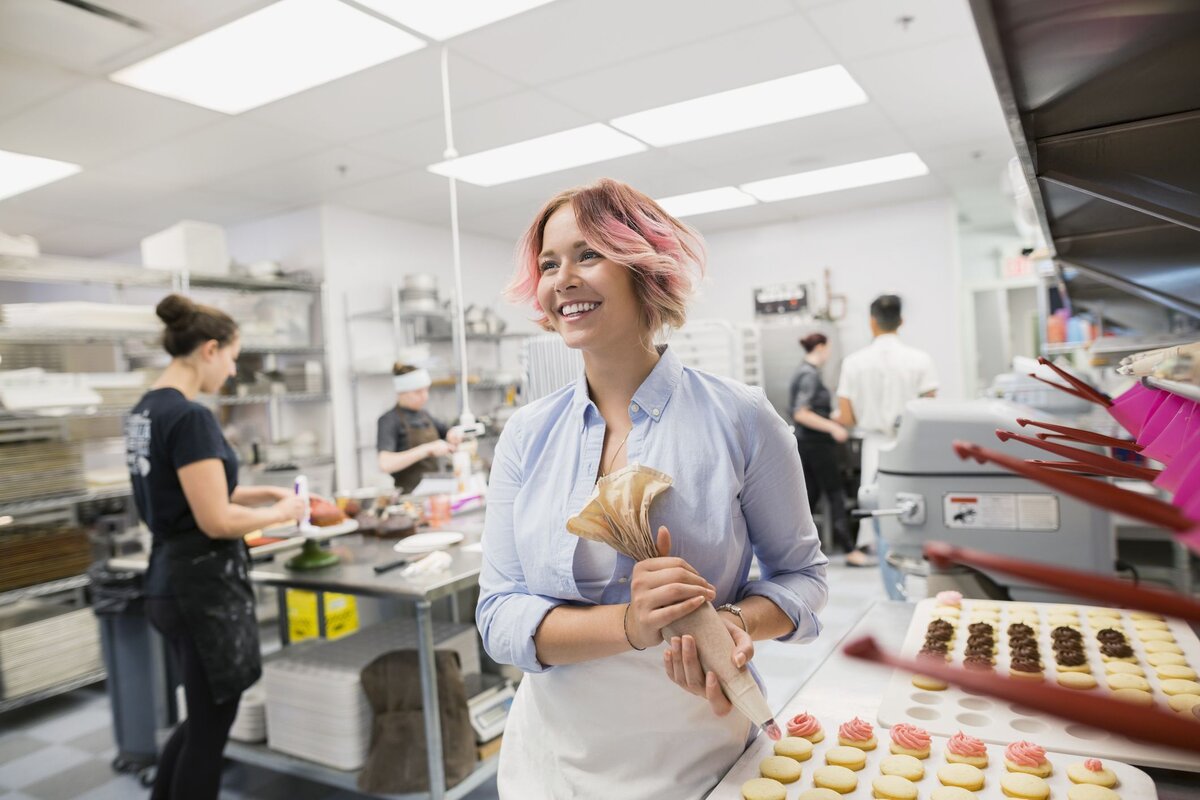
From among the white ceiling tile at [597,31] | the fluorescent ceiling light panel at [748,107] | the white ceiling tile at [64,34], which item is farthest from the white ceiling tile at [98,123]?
the fluorescent ceiling light panel at [748,107]

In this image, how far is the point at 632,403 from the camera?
1206mm

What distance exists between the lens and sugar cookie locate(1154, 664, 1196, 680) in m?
1.26

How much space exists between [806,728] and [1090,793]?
0.37 meters

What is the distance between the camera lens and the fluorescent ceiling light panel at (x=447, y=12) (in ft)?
9.61

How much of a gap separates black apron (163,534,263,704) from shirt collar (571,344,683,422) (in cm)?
166

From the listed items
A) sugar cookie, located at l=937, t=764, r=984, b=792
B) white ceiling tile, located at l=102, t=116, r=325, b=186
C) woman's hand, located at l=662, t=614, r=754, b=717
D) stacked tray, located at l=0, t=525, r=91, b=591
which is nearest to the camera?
woman's hand, located at l=662, t=614, r=754, b=717

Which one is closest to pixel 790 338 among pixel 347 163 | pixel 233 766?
pixel 347 163

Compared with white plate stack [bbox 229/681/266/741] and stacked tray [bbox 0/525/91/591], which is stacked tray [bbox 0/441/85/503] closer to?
stacked tray [bbox 0/525/91/591]

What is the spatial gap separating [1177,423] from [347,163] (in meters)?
4.89

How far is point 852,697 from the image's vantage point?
1367 mm

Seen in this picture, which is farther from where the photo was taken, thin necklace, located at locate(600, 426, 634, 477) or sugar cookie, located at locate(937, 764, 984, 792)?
thin necklace, located at locate(600, 426, 634, 477)

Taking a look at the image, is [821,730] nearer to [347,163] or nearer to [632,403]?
[632,403]

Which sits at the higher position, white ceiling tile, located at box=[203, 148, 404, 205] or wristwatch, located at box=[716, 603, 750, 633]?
white ceiling tile, located at box=[203, 148, 404, 205]

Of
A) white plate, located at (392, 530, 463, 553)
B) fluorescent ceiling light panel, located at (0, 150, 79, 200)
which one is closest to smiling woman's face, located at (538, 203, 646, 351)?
white plate, located at (392, 530, 463, 553)
